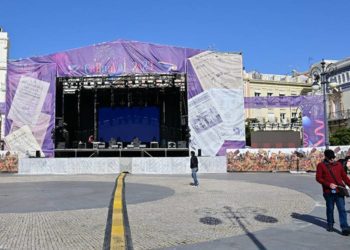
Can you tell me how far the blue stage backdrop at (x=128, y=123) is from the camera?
122ft

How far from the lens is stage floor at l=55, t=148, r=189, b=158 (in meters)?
31.9

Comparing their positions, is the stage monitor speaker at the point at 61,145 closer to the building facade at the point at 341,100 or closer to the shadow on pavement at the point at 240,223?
the shadow on pavement at the point at 240,223

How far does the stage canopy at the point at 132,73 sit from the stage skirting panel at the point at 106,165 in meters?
3.74

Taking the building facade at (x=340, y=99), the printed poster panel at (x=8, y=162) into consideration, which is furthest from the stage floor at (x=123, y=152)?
the building facade at (x=340, y=99)

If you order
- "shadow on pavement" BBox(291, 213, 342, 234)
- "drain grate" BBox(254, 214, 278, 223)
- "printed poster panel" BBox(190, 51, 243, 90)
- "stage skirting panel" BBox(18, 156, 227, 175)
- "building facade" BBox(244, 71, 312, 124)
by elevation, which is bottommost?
"shadow on pavement" BBox(291, 213, 342, 234)

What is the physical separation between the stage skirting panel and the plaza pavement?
14048 mm

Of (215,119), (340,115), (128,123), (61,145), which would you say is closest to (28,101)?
(61,145)

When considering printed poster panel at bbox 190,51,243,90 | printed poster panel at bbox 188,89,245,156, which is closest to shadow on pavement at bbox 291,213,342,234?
printed poster panel at bbox 188,89,245,156

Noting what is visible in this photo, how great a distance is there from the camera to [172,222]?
9.32 metres

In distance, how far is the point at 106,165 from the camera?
2927 centimetres

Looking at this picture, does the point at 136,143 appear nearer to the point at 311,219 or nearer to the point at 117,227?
the point at 311,219

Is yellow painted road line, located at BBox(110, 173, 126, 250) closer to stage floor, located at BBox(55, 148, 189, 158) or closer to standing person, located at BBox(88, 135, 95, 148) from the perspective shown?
stage floor, located at BBox(55, 148, 189, 158)

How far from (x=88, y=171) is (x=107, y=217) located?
19.9 meters

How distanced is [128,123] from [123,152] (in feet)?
16.1
